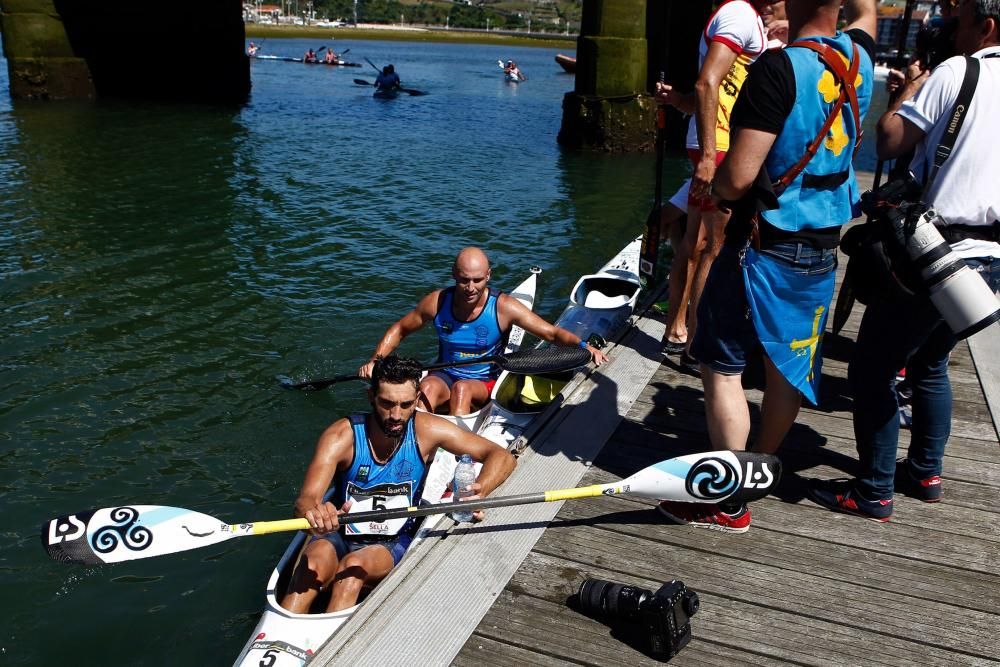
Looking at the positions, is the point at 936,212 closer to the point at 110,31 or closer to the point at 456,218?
the point at 456,218

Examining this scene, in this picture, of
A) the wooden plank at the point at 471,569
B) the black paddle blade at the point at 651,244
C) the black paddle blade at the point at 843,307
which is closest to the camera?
the wooden plank at the point at 471,569

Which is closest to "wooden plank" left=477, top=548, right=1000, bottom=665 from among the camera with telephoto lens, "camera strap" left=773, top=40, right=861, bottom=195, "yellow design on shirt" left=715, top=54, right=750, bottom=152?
the camera with telephoto lens

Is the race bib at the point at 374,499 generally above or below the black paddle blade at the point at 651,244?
below

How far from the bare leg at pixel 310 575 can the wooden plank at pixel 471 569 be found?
734 millimetres

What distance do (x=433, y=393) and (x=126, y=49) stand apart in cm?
2656

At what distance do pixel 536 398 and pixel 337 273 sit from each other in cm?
619

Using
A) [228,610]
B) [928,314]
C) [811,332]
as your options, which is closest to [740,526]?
[811,332]

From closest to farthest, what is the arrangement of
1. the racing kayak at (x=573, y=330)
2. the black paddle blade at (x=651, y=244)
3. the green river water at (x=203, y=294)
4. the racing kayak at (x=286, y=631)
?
1. the racing kayak at (x=286, y=631)
2. the green river water at (x=203, y=294)
3. the racing kayak at (x=573, y=330)
4. the black paddle blade at (x=651, y=244)

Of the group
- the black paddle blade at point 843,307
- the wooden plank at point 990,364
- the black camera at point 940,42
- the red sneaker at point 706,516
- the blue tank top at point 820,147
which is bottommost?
the red sneaker at point 706,516

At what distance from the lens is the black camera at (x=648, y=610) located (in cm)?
345

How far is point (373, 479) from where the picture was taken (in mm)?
4758

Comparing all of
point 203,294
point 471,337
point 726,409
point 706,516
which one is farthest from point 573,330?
point 203,294

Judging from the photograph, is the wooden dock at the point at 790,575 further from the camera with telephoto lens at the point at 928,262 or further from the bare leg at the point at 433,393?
the bare leg at the point at 433,393

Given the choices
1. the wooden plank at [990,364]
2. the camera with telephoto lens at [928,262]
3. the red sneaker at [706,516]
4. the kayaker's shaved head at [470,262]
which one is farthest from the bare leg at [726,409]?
the kayaker's shaved head at [470,262]
